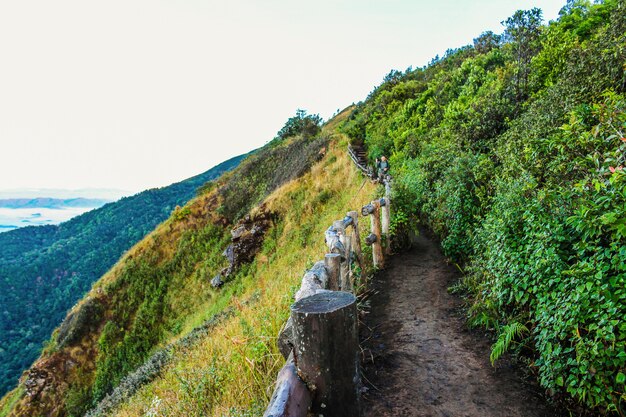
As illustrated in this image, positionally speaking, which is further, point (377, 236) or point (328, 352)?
point (377, 236)

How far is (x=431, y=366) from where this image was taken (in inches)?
161

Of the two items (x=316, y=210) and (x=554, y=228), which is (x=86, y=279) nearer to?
(x=316, y=210)

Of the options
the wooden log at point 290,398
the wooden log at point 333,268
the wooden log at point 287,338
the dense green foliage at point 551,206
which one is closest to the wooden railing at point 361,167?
the dense green foliage at point 551,206

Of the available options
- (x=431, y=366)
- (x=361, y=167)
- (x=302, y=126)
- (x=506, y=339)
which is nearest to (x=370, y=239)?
(x=431, y=366)

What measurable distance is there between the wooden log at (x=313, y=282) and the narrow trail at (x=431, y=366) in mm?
1296

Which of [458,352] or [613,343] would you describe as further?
[458,352]

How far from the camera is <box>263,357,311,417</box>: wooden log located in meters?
1.98

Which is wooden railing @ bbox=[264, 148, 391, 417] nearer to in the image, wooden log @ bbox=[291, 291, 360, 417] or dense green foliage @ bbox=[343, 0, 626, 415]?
wooden log @ bbox=[291, 291, 360, 417]

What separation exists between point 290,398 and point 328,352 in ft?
1.13

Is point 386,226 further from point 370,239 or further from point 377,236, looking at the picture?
point 370,239

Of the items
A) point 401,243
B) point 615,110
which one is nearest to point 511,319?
point 615,110

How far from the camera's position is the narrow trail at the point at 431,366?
3412 millimetres

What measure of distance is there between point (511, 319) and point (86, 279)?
6722 centimetres

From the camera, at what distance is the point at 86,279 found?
57.0 m
